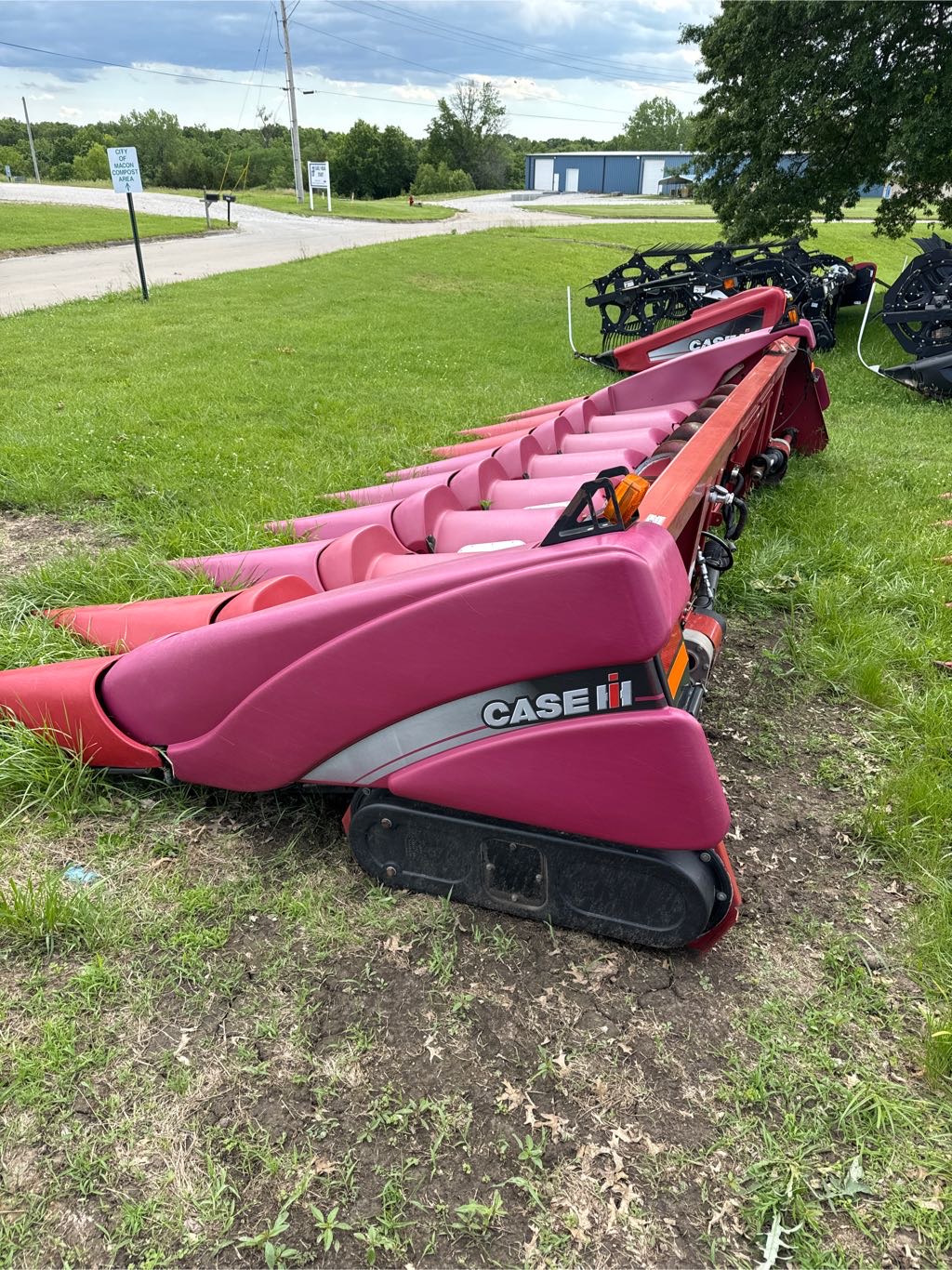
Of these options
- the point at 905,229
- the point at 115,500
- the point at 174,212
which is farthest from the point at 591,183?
the point at 115,500

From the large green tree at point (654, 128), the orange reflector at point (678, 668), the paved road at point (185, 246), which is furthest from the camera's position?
the large green tree at point (654, 128)

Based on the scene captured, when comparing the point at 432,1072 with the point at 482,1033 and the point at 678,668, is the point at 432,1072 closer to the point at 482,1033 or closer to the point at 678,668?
the point at 482,1033

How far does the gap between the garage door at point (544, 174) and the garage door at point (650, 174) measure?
859cm

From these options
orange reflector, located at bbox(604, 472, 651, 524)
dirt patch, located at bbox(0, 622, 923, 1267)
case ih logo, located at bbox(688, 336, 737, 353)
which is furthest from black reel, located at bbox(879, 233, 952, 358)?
orange reflector, located at bbox(604, 472, 651, 524)

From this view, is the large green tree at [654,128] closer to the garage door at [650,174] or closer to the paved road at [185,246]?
the garage door at [650,174]

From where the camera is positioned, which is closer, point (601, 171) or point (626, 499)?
point (626, 499)

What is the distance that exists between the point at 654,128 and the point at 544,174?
23.8m

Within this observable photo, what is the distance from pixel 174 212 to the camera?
31125mm

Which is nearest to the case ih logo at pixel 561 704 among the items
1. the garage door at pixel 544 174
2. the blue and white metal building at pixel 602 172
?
the blue and white metal building at pixel 602 172

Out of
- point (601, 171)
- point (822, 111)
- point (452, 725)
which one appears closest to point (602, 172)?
point (601, 171)

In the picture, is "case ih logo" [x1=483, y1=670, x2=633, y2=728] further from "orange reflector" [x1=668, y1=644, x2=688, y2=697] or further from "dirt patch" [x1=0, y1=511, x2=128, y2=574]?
"dirt patch" [x1=0, y1=511, x2=128, y2=574]

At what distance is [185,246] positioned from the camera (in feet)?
73.4

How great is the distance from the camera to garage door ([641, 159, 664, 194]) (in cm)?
7375

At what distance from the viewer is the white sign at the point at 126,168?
40.3 ft
